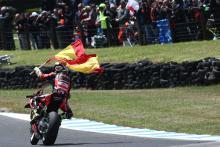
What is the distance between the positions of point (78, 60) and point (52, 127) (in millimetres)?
1664

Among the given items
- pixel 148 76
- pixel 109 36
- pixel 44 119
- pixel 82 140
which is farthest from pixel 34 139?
pixel 109 36

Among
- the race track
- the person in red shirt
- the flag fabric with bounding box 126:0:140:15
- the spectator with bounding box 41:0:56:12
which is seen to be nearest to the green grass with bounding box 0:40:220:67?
the flag fabric with bounding box 126:0:140:15

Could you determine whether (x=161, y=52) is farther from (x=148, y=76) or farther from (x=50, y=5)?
(x=50, y=5)

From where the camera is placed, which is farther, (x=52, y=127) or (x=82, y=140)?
Result: (x=82, y=140)

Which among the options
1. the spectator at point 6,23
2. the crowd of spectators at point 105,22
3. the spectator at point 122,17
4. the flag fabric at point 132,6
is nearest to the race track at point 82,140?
the crowd of spectators at point 105,22

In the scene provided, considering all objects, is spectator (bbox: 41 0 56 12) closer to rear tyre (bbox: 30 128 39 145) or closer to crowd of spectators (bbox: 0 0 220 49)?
crowd of spectators (bbox: 0 0 220 49)

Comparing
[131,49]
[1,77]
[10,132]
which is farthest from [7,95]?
[10,132]

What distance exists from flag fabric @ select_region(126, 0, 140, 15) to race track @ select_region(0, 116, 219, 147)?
29.5 feet

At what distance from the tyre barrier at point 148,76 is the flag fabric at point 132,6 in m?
2.72

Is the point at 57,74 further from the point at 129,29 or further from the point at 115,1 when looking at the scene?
the point at 115,1

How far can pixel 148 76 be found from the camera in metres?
21.2

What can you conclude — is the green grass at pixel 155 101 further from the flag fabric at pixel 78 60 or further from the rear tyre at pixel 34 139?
the rear tyre at pixel 34 139

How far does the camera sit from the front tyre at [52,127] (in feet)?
39.4

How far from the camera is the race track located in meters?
12.5
